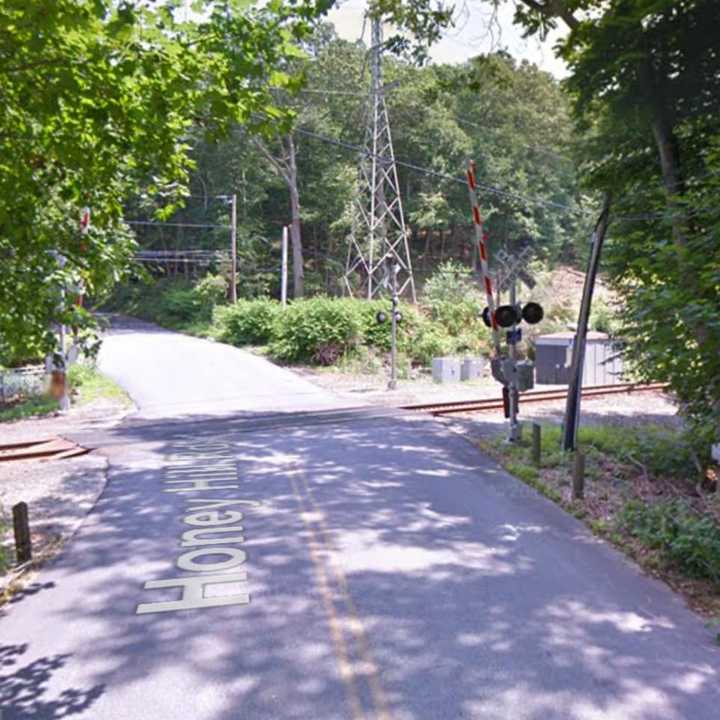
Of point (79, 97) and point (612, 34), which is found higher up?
point (612, 34)

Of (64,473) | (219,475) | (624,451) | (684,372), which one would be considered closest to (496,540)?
(684,372)

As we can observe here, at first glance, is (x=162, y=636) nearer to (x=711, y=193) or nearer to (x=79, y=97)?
(x=79, y=97)

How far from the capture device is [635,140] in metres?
11.6

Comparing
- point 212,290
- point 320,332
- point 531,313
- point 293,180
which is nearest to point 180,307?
point 212,290

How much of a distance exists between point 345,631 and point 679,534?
3869 mm

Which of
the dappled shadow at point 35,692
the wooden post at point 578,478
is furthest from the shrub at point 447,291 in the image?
the dappled shadow at point 35,692

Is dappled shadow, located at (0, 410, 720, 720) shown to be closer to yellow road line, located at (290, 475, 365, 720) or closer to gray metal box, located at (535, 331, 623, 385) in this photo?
yellow road line, located at (290, 475, 365, 720)

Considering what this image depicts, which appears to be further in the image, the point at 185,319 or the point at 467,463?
the point at 185,319

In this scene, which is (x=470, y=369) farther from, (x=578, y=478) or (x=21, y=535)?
(x=21, y=535)

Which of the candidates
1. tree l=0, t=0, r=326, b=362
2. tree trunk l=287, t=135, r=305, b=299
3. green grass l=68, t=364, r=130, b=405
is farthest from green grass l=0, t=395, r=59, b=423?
tree trunk l=287, t=135, r=305, b=299

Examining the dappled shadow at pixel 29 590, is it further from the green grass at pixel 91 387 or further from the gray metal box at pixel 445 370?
the gray metal box at pixel 445 370

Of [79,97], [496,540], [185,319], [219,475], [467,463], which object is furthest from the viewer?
[185,319]

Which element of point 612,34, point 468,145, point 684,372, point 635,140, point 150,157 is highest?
point 468,145

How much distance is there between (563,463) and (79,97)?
889 centimetres
